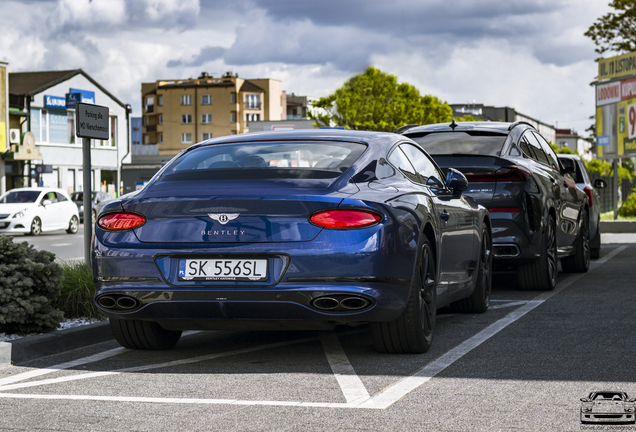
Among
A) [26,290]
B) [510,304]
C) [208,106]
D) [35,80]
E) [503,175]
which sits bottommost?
[510,304]

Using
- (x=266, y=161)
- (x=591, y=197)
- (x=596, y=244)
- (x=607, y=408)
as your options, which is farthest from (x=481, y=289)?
(x=596, y=244)

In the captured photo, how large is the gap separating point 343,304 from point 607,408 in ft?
5.24

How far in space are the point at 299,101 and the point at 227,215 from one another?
13688 cm

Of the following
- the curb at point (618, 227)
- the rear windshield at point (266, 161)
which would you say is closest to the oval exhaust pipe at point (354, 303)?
the rear windshield at point (266, 161)

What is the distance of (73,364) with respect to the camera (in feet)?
→ 19.6

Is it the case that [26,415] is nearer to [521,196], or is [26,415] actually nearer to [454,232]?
[454,232]

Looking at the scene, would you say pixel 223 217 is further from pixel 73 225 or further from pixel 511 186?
pixel 73 225

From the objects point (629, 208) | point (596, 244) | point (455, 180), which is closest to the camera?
point (455, 180)

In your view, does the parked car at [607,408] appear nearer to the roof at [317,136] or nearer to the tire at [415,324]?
the tire at [415,324]

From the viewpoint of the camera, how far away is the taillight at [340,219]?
5.35m

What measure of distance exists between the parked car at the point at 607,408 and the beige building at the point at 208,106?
114 metres

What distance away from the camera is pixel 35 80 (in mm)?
56250

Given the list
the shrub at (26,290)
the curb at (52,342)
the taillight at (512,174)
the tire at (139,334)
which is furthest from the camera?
the taillight at (512,174)

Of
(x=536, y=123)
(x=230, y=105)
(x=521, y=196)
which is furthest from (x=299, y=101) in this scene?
(x=521, y=196)
